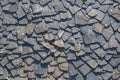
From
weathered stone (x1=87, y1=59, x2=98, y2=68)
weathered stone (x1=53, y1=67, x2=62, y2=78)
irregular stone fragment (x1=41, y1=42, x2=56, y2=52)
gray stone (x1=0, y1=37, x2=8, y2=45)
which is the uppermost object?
gray stone (x1=0, y1=37, x2=8, y2=45)

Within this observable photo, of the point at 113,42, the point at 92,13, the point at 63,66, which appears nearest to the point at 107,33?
the point at 113,42

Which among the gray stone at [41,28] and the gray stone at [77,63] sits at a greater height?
the gray stone at [41,28]

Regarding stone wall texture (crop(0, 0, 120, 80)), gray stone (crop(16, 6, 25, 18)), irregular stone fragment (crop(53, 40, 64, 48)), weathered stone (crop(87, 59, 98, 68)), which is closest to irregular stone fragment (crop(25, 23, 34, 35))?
stone wall texture (crop(0, 0, 120, 80))

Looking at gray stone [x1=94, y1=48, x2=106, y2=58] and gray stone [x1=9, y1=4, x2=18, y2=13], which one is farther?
gray stone [x1=9, y1=4, x2=18, y2=13]

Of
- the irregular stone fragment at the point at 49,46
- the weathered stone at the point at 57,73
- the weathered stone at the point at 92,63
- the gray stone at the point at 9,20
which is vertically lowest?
the weathered stone at the point at 57,73

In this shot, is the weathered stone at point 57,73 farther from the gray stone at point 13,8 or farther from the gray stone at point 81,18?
the gray stone at point 13,8

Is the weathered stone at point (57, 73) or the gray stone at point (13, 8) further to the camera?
the gray stone at point (13, 8)

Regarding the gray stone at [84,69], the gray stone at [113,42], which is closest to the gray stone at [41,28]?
the gray stone at [84,69]

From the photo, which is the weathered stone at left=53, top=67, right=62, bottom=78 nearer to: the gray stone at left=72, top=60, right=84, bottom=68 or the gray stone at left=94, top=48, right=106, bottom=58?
the gray stone at left=72, top=60, right=84, bottom=68

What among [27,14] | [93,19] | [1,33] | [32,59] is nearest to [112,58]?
[93,19]
